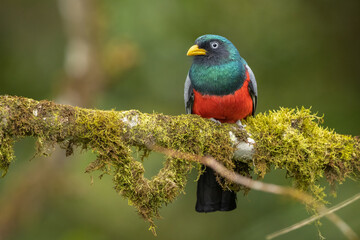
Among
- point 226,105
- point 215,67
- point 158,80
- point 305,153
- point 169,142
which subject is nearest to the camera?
point 169,142

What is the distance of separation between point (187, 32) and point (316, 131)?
3.91 meters

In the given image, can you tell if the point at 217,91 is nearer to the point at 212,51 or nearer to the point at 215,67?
the point at 215,67

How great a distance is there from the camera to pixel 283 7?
7.08m

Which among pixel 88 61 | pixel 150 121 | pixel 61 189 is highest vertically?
pixel 88 61

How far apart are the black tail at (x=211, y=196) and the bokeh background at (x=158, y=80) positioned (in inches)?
88.4

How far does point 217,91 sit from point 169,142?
99 centimetres

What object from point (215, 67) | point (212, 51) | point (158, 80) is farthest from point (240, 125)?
point (158, 80)

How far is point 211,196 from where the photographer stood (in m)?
3.95

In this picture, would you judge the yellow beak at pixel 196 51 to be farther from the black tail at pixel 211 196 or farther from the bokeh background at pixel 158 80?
the bokeh background at pixel 158 80

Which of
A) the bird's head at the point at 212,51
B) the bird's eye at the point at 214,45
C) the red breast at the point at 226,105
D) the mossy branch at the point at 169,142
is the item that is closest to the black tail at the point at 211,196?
the mossy branch at the point at 169,142

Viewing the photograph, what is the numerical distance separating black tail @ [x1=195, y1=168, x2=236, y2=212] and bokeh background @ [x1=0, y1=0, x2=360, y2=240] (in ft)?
7.37

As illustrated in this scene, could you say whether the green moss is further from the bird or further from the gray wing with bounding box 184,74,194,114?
the gray wing with bounding box 184,74,194,114

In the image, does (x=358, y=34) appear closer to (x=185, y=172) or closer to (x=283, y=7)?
(x=283, y=7)

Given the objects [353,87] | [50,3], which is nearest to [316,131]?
[353,87]
